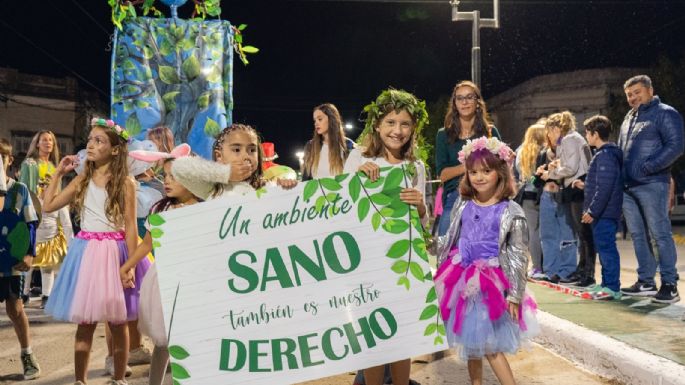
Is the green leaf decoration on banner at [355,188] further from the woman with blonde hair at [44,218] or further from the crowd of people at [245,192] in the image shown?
the woman with blonde hair at [44,218]

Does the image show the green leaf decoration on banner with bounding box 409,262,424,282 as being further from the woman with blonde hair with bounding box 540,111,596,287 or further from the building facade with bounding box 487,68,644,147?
the building facade with bounding box 487,68,644,147

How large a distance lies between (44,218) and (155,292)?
15.5 ft

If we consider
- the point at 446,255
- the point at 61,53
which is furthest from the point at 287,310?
the point at 61,53

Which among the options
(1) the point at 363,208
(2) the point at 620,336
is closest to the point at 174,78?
(1) the point at 363,208

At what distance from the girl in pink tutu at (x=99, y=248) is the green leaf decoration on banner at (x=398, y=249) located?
1653 mm

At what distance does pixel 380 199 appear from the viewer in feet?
11.1

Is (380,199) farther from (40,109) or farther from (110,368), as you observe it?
(40,109)

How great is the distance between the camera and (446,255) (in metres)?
3.94

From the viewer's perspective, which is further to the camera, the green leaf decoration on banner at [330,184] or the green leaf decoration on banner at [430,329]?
the green leaf decoration on banner at [330,184]

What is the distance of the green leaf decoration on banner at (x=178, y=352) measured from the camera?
9.96 feet

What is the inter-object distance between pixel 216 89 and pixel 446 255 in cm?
342

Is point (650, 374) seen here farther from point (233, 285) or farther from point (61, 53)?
→ point (61, 53)

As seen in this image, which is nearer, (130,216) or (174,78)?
(130,216)

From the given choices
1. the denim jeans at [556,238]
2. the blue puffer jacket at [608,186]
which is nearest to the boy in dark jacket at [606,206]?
the blue puffer jacket at [608,186]
